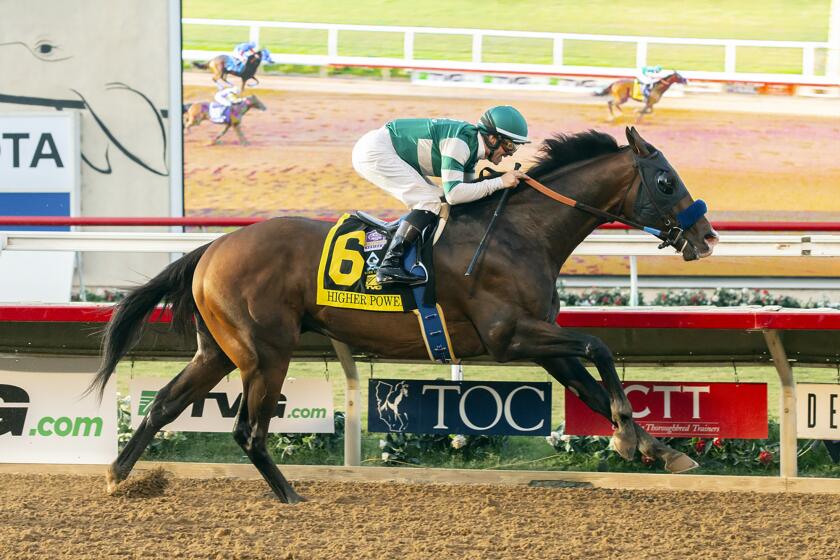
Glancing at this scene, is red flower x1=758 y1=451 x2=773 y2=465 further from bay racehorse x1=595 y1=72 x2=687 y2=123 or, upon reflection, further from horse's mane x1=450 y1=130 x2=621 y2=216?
bay racehorse x1=595 y1=72 x2=687 y2=123

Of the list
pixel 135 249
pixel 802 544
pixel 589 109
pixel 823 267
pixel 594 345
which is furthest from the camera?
pixel 589 109

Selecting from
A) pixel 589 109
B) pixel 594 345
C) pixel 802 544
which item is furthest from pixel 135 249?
pixel 589 109

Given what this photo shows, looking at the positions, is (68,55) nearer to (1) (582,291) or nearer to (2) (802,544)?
(1) (582,291)

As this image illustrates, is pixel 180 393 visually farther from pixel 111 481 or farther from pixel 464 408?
pixel 464 408

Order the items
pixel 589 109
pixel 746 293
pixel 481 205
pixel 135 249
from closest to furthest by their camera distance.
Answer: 1. pixel 481 205
2. pixel 135 249
3. pixel 746 293
4. pixel 589 109

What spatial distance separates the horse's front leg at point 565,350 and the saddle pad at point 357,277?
443mm

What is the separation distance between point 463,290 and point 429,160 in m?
0.61

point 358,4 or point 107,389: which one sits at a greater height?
point 358,4

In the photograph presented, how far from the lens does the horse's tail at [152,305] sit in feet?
17.9

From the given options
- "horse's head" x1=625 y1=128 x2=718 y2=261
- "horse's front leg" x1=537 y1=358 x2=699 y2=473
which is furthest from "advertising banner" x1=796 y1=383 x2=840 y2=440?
"horse's head" x1=625 y1=128 x2=718 y2=261

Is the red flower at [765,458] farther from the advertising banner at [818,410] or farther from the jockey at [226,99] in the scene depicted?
the jockey at [226,99]

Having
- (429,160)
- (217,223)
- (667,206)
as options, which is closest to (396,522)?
(429,160)

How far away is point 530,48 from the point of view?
43.2 ft

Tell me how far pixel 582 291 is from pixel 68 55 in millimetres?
5991
